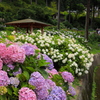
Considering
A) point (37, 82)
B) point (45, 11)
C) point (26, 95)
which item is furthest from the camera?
point (45, 11)

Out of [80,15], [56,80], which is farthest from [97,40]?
[80,15]

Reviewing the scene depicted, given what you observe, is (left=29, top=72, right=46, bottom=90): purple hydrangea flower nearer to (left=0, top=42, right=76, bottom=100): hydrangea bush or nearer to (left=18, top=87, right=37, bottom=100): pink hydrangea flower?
(left=0, top=42, right=76, bottom=100): hydrangea bush

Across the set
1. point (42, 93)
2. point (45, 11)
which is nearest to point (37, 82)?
point (42, 93)

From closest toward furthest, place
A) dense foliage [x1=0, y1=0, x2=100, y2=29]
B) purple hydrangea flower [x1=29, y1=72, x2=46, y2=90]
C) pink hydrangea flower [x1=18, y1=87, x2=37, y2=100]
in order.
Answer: pink hydrangea flower [x1=18, y1=87, x2=37, y2=100] → purple hydrangea flower [x1=29, y1=72, x2=46, y2=90] → dense foliage [x1=0, y1=0, x2=100, y2=29]

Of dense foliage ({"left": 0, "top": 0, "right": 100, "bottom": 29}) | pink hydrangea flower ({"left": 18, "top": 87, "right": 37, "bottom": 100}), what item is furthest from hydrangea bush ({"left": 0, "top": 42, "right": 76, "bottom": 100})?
dense foliage ({"left": 0, "top": 0, "right": 100, "bottom": 29})

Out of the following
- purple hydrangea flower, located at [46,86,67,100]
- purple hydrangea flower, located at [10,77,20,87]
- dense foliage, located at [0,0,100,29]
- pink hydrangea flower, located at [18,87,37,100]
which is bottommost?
purple hydrangea flower, located at [46,86,67,100]

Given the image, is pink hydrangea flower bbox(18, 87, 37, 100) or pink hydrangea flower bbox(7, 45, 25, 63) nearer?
pink hydrangea flower bbox(18, 87, 37, 100)

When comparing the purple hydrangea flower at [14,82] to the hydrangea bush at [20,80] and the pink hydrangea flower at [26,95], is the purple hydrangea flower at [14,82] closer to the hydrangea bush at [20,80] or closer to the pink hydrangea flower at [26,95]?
the hydrangea bush at [20,80]

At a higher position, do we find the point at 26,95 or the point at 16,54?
the point at 16,54

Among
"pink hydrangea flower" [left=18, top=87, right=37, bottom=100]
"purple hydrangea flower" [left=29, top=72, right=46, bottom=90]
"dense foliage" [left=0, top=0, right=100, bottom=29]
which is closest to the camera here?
"pink hydrangea flower" [left=18, top=87, right=37, bottom=100]

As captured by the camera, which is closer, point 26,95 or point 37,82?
point 26,95

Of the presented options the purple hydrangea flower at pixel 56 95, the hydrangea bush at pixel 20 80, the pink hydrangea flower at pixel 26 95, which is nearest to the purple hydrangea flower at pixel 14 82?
the hydrangea bush at pixel 20 80

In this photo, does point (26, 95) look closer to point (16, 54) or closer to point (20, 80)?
point (20, 80)

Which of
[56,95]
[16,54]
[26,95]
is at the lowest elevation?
[56,95]
